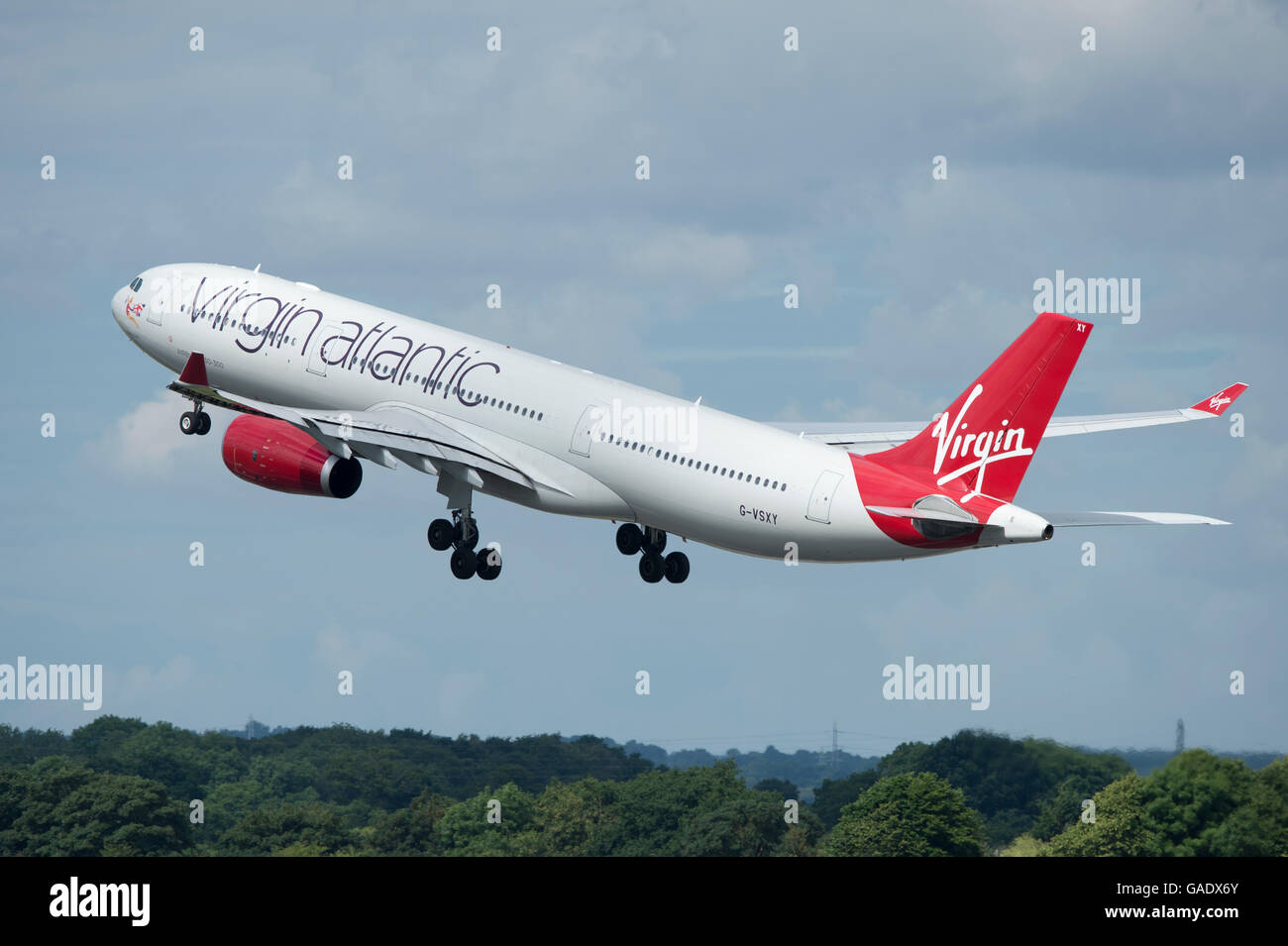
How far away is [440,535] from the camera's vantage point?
58188 millimetres

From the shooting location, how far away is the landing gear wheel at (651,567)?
6043 centimetres

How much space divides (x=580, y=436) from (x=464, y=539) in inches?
226

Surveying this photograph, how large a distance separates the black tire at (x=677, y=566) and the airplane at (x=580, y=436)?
0.05 meters

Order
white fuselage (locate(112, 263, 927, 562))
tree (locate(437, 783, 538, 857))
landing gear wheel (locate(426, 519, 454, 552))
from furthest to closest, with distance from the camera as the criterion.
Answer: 1. tree (locate(437, 783, 538, 857))
2. landing gear wheel (locate(426, 519, 454, 552))
3. white fuselage (locate(112, 263, 927, 562))

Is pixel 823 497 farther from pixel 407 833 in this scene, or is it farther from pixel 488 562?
pixel 407 833

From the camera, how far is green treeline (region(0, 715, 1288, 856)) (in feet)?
350

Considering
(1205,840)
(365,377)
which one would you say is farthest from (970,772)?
(365,377)

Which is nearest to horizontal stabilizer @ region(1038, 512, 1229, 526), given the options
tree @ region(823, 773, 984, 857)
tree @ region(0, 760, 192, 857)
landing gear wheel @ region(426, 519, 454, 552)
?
landing gear wheel @ region(426, 519, 454, 552)

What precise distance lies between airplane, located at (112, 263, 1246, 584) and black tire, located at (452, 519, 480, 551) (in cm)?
7

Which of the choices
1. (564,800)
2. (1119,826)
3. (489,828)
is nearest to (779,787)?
(564,800)

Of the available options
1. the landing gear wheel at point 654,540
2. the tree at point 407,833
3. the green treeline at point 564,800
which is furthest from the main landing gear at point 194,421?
the tree at point 407,833

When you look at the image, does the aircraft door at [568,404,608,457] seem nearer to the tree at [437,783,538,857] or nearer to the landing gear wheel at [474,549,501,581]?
the landing gear wheel at [474,549,501,581]
